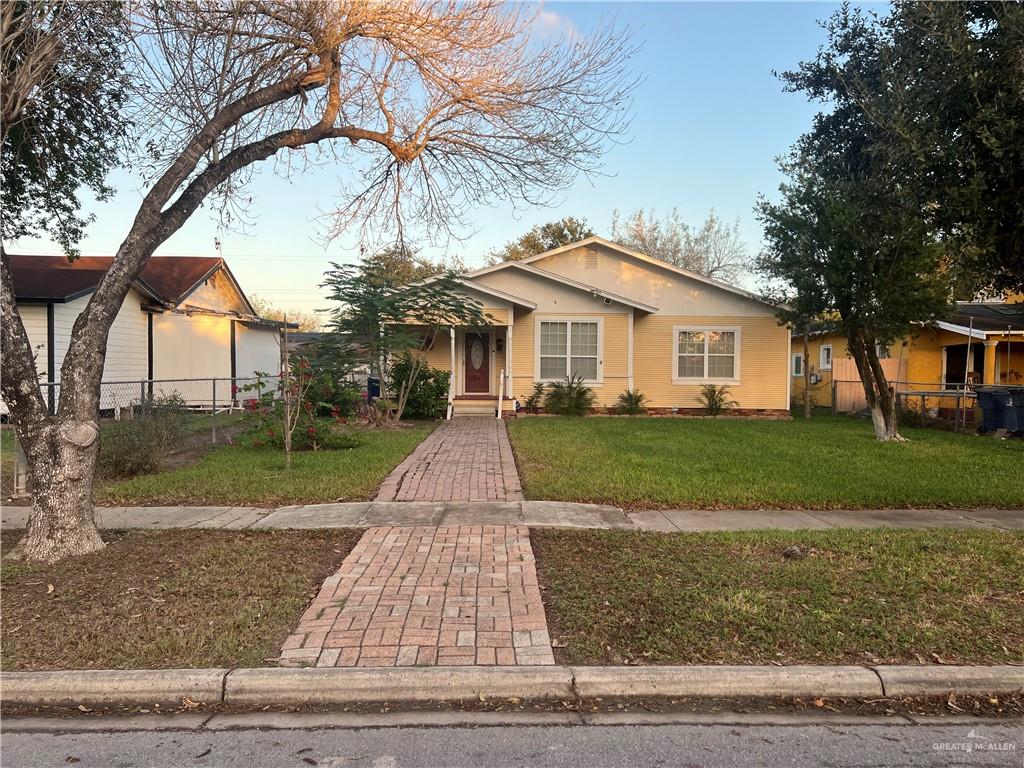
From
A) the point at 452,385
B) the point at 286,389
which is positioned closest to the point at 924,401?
the point at 452,385

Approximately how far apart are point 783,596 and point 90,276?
19649 mm

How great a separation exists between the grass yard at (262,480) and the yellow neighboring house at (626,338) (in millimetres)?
8223

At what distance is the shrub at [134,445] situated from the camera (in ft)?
29.7

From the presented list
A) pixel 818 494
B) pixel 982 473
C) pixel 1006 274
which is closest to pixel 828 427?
pixel 982 473

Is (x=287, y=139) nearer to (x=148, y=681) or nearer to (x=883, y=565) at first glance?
(x=148, y=681)

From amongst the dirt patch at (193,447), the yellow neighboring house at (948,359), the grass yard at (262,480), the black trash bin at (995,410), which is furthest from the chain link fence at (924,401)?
the dirt patch at (193,447)

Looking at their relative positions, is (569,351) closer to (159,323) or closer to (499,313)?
(499,313)

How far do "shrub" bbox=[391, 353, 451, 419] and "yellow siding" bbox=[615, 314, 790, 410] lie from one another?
239 inches

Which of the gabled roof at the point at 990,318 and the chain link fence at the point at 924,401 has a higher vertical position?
the gabled roof at the point at 990,318

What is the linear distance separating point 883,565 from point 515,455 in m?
6.45

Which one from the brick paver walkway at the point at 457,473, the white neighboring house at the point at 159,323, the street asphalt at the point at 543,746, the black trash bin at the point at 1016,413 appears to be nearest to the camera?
the street asphalt at the point at 543,746

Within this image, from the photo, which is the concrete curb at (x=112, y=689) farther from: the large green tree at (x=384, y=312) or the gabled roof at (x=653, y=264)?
the gabled roof at (x=653, y=264)

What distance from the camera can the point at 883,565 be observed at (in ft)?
17.6

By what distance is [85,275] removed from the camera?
1788 centimetres
